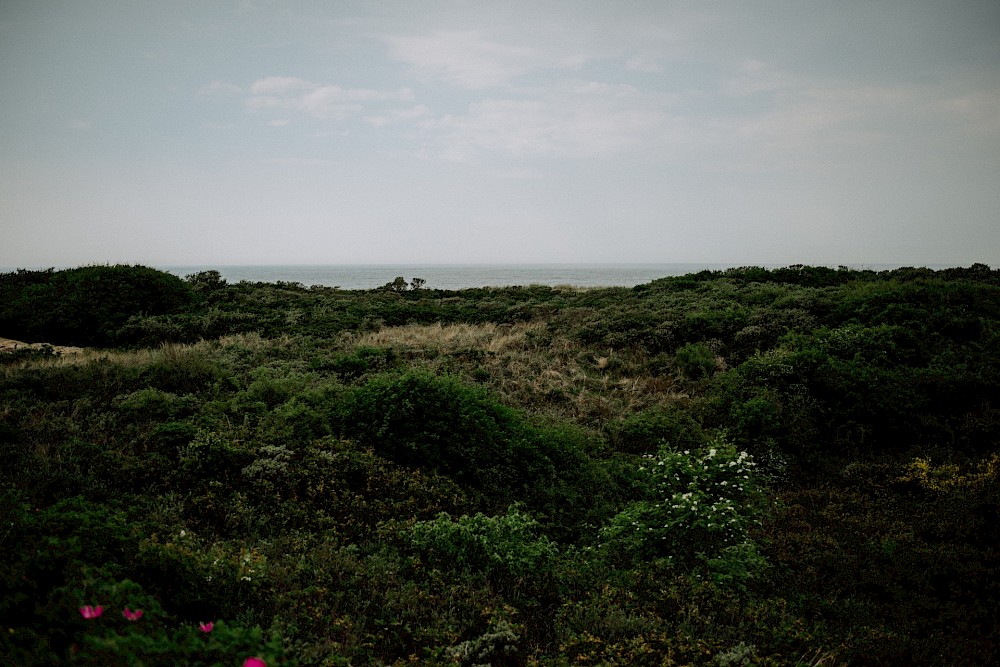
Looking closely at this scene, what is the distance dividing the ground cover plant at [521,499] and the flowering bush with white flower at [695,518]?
52mm

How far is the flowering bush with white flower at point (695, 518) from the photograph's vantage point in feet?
21.7

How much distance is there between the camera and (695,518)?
7223mm

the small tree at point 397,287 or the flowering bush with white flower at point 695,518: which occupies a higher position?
the small tree at point 397,287

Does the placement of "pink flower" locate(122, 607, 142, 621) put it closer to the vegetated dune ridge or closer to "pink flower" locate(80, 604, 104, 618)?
"pink flower" locate(80, 604, 104, 618)

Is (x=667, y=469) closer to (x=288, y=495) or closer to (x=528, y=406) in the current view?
(x=528, y=406)

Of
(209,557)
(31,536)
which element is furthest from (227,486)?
(31,536)

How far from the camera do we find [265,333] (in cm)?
1805

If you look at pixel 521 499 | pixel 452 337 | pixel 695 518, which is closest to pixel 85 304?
pixel 452 337

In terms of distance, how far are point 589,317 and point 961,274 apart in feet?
65.1

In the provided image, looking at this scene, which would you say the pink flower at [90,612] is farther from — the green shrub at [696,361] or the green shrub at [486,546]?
the green shrub at [696,361]

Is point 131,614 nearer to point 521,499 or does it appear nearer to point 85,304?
point 521,499

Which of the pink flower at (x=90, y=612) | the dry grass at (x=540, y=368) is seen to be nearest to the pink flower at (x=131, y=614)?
the pink flower at (x=90, y=612)

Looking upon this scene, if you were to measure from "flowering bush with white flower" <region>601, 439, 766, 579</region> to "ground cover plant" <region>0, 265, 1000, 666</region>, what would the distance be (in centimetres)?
5

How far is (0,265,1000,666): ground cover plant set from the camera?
15.6ft
